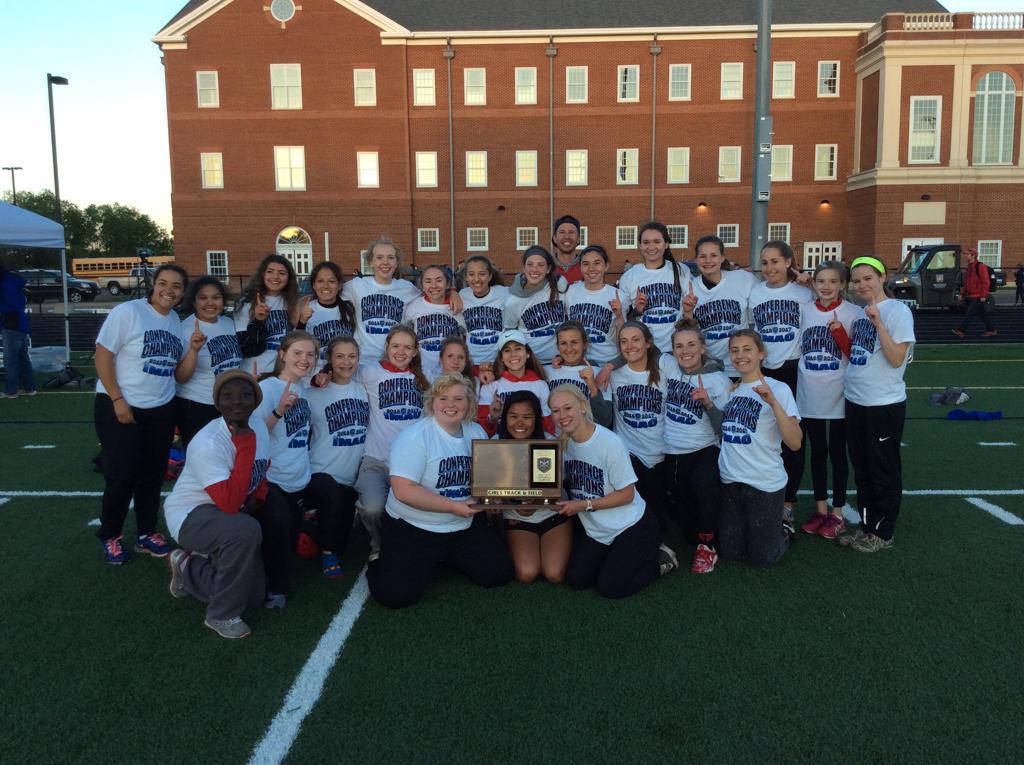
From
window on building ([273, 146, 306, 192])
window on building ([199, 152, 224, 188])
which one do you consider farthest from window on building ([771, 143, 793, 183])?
window on building ([199, 152, 224, 188])

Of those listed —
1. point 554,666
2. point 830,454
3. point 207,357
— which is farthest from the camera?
point 830,454

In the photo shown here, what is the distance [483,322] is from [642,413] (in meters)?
1.39

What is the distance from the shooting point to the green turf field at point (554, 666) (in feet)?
9.34

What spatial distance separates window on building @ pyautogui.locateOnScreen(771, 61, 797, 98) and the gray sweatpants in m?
36.3

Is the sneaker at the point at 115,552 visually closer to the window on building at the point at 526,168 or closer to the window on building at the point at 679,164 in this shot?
the window on building at the point at 526,168

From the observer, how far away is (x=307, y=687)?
3.27 meters

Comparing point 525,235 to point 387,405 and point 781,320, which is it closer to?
point 781,320

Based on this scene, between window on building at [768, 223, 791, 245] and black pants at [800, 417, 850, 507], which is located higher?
window on building at [768, 223, 791, 245]

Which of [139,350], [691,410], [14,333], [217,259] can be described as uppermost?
[217,259]

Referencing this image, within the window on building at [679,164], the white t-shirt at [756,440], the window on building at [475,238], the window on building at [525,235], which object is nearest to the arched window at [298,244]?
the window on building at [475,238]

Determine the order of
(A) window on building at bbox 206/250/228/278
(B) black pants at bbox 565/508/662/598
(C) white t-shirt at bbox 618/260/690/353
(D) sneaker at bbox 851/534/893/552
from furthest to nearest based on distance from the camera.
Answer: (A) window on building at bbox 206/250/228/278, (C) white t-shirt at bbox 618/260/690/353, (D) sneaker at bbox 851/534/893/552, (B) black pants at bbox 565/508/662/598

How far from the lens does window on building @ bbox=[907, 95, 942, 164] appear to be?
32.0m

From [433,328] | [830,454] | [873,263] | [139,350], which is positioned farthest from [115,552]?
[873,263]

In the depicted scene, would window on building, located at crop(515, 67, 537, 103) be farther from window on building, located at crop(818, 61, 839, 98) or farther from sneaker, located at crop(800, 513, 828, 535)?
sneaker, located at crop(800, 513, 828, 535)
